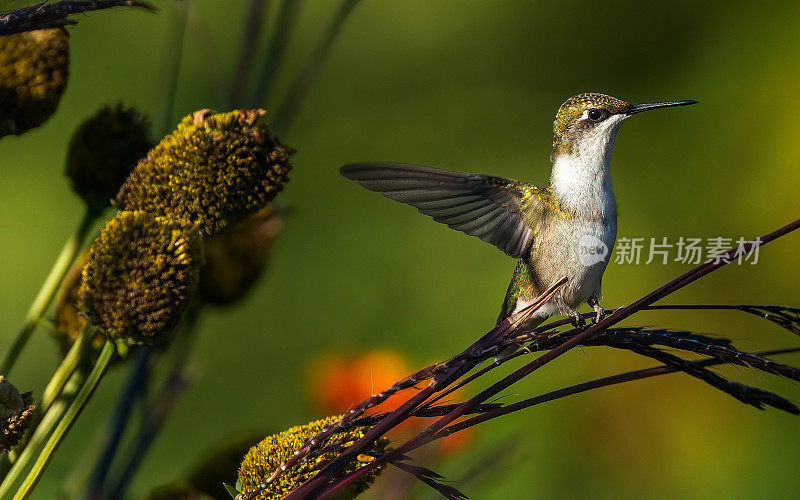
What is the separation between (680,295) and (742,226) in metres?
0.22

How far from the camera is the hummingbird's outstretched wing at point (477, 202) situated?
0.85 metres

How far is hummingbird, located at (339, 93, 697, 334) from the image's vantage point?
89 cm

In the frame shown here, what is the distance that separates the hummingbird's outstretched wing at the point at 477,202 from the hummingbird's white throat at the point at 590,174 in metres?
0.04

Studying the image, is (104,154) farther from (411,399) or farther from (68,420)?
(411,399)

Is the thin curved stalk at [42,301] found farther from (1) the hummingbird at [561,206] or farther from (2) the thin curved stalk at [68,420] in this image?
(1) the hummingbird at [561,206]

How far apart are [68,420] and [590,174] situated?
1.78 feet

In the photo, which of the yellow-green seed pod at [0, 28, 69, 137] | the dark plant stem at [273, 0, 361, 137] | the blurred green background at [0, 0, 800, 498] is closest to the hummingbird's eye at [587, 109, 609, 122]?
the dark plant stem at [273, 0, 361, 137]

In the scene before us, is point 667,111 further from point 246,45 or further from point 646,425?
point 246,45

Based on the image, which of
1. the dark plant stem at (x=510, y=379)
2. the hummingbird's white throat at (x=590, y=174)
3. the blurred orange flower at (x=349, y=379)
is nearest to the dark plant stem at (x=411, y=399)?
the dark plant stem at (x=510, y=379)

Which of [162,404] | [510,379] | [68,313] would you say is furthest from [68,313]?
[510,379]

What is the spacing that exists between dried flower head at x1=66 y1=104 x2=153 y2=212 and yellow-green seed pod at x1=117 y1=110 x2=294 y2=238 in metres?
0.08

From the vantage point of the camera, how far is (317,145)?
2393mm

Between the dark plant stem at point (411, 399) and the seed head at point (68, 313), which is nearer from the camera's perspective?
the dark plant stem at point (411, 399)

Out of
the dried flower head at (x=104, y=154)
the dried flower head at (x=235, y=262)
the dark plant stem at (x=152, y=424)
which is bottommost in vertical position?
the dark plant stem at (x=152, y=424)
